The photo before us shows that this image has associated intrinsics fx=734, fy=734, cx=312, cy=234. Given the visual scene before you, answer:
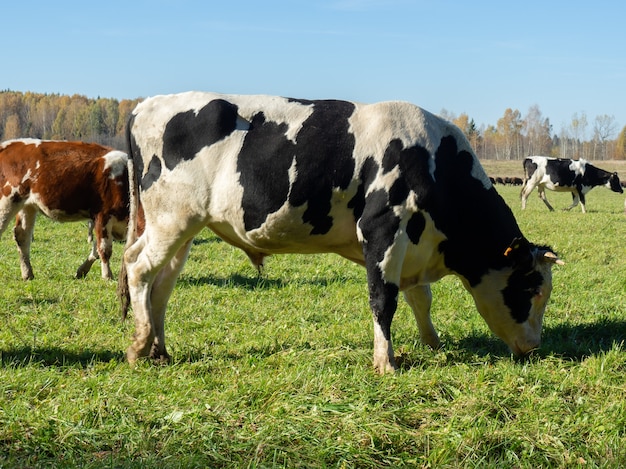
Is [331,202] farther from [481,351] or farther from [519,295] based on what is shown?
[481,351]

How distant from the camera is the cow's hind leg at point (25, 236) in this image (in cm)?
1040

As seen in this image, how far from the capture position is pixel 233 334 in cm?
719

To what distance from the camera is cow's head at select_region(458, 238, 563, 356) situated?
6305 mm

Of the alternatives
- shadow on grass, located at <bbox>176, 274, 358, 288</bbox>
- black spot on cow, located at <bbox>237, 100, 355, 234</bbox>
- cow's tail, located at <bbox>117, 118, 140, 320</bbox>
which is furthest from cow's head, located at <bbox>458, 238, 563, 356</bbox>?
shadow on grass, located at <bbox>176, 274, 358, 288</bbox>

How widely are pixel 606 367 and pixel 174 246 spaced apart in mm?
3635

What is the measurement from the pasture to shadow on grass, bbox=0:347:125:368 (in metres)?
0.02

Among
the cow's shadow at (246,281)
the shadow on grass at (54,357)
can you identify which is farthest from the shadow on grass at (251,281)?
the shadow on grass at (54,357)

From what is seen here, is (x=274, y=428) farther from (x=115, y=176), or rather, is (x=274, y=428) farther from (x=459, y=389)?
(x=115, y=176)

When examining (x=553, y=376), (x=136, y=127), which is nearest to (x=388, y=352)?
(x=553, y=376)

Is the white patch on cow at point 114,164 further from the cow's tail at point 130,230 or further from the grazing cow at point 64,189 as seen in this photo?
the cow's tail at point 130,230

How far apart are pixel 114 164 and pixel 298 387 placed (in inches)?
262

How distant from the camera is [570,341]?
6.83 metres

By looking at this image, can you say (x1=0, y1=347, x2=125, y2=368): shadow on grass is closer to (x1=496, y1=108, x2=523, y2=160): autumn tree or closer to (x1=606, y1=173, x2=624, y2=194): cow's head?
(x1=606, y1=173, x2=624, y2=194): cow's head

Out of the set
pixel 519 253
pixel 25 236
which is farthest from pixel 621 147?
pixel 519 253
